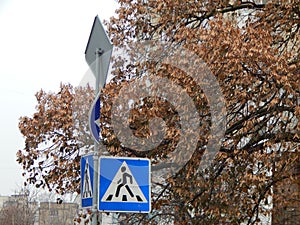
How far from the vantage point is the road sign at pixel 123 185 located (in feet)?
22.1

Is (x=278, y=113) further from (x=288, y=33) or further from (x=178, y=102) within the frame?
(x=288, y=33)

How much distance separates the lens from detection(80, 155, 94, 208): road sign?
692 cm

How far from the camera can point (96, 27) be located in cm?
708

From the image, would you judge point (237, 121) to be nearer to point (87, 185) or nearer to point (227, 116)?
point (227, 116)

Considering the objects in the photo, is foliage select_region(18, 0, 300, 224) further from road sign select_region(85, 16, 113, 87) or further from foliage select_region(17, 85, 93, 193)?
road sign select_region(85, 16, 113, 87)

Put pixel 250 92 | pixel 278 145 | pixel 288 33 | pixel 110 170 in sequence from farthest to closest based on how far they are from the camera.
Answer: pixel 288 33 → pixel 278 145 → pixel 250 92 → pixel 110 170

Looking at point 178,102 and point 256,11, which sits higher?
point 256,11

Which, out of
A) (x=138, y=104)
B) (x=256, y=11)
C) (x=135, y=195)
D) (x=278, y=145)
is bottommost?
(x=135, y=195)

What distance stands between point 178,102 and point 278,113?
1531 millimetres

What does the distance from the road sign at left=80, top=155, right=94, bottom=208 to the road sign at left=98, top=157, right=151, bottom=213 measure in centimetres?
20

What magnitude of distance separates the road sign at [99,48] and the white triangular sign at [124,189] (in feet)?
3.26

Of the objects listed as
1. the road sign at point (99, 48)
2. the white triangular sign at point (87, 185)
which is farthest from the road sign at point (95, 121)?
the white triangular sign at point (87, 185)

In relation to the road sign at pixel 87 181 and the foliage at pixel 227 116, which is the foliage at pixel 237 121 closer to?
the foliage at pixel 227 116

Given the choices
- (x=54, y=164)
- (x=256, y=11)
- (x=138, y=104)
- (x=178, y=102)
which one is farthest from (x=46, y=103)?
(x=256, y=11)
